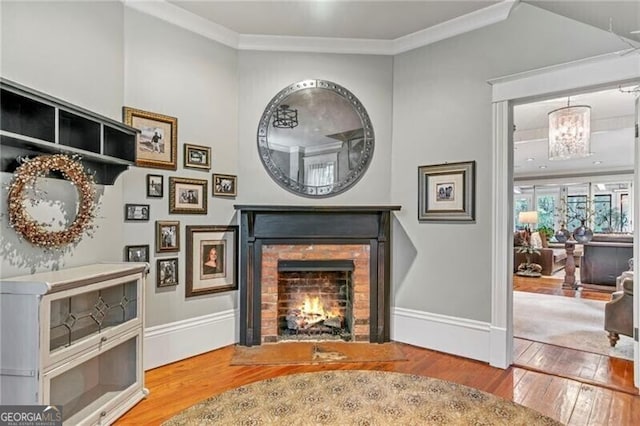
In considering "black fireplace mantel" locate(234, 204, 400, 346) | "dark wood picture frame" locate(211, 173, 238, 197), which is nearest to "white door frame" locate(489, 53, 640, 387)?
"black fireplace mantel" locate(234, 204, 400, 346)

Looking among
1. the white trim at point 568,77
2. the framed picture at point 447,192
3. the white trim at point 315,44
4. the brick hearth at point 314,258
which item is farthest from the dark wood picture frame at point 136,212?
the white trim at point 568,77

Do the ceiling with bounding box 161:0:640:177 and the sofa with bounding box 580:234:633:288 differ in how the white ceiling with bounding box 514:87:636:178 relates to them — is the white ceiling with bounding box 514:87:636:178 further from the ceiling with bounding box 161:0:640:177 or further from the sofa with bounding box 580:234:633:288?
the sofa with bounding box 580:234:633:288

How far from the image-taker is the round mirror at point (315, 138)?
3623 mm

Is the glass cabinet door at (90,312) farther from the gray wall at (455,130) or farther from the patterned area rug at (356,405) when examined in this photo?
the gray wall at (455,130)

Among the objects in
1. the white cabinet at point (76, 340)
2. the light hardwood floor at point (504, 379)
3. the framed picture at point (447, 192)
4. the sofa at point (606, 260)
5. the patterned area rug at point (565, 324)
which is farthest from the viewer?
the sofa at point (606, 260)

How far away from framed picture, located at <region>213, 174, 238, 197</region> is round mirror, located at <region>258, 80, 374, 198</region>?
37 cm

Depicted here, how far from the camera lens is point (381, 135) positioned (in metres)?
3.73

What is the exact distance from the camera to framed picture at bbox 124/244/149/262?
288 cm

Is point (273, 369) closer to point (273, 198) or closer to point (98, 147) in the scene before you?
point (273, 198)

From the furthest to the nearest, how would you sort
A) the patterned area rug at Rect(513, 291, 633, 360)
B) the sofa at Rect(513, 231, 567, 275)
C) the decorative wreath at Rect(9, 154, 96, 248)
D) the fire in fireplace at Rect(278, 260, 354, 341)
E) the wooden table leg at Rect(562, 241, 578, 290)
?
the sofa at Rect(513, 231, 567, 275) → the wooden table leg at Rect(562, 241, 578, 290) → the fire in fireplace at Rect(278, 260, 354, 341) → the patterned area rug at Rect(513, 291, 633, 360) → the decorative wreath at Rect(9, 154, 96, 248)

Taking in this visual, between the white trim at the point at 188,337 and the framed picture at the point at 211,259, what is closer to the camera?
the white trim at the point at 188,337

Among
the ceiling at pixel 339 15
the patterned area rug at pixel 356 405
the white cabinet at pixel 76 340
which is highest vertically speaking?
the ceiling at pixel 339 15

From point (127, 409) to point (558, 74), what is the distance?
398cm

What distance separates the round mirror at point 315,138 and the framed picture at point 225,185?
369 mm
